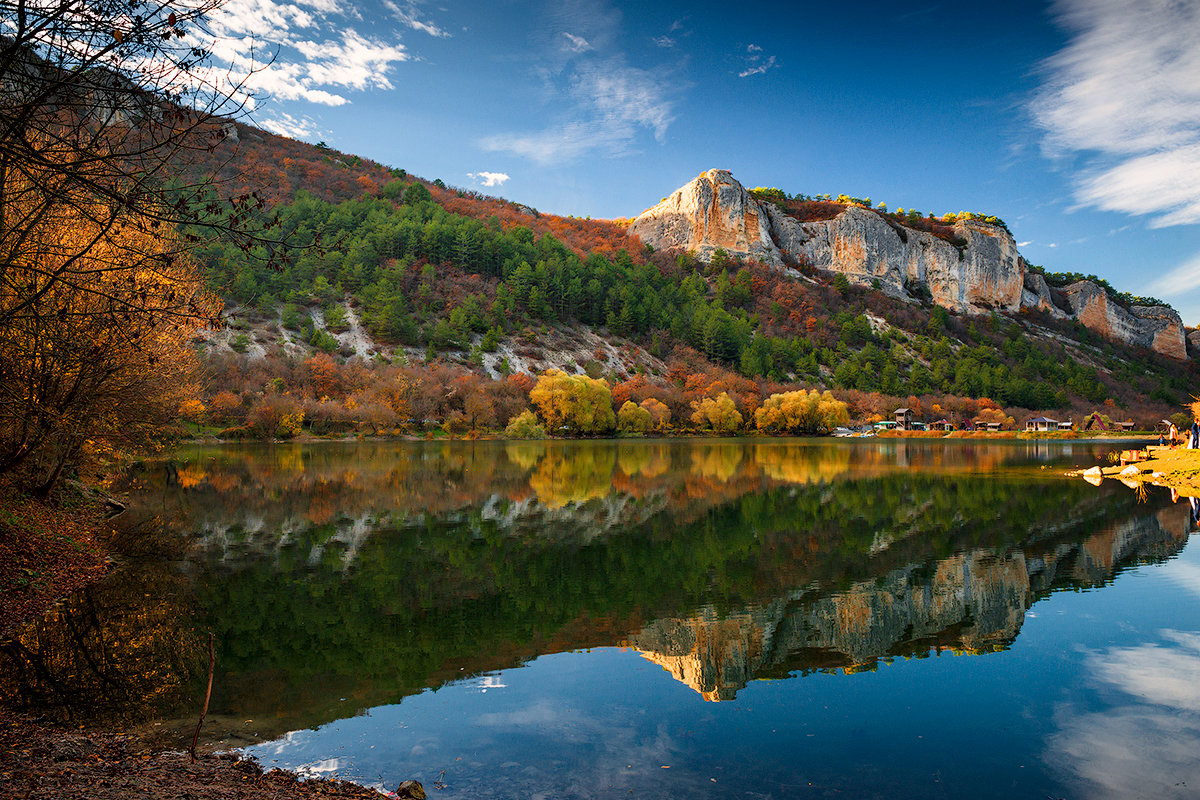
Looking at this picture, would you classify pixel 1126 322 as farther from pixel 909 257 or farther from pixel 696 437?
pixel 696 437

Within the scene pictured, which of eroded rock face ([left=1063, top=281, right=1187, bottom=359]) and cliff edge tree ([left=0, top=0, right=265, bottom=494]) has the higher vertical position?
eroded rock face ([left=1063, top=281, right=1187, bottom=359])

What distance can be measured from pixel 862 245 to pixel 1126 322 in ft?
289

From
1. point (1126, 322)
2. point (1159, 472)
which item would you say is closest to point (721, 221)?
point (1126, 322)

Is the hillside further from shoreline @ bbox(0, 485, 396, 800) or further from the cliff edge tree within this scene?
shoreline @ bbox(0, 485, 396, 800)

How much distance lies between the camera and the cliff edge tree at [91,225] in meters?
5.29

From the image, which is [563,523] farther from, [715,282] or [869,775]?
[715,282]

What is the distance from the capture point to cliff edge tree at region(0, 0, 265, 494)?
5293mm

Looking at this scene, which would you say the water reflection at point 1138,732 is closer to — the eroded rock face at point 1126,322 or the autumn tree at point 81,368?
the autumn tree at point 81,368

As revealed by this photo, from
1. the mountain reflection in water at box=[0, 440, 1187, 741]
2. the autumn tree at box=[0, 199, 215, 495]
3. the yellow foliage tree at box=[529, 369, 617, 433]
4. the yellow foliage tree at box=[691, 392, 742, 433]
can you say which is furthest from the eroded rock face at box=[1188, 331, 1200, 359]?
the autumn tree at box=[0, 199, 215, 495]

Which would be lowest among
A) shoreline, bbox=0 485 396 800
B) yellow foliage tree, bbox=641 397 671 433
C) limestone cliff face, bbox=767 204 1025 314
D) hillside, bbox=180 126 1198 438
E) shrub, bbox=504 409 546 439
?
shoreline, bbox=0 485 396 800

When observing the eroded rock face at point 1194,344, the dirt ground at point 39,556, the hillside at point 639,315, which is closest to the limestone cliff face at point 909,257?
the hillside at point 639,315

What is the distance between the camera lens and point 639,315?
127 m

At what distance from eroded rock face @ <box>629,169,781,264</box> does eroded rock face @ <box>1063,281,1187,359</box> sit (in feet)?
319

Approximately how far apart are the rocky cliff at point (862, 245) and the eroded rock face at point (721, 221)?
0.26 metres
